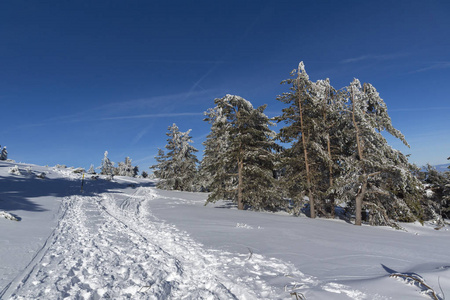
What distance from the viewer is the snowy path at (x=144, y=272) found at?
165 inches

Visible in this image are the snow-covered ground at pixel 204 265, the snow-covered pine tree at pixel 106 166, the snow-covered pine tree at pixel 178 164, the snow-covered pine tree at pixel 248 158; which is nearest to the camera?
the snow-covered ground at pixel 204 265

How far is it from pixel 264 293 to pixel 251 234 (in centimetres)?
497

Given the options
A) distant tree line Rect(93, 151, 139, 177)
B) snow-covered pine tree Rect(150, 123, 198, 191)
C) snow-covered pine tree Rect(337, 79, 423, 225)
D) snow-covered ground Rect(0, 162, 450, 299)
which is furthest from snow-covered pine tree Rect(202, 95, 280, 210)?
distant tree line Rect(93, 151, 139, 177)

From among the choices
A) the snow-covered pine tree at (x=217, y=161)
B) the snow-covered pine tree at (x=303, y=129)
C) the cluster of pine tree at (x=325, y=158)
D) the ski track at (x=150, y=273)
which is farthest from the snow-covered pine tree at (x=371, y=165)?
the ski track at (x=150, y=273)

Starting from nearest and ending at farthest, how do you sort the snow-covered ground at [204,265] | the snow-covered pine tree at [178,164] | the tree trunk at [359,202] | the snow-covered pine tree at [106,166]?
the snow-covered ground at [204,265]
the tree trunk at [359,202]
the snow-covered pine tree at [178,164]
the snow-covered pine tree at [106,166]

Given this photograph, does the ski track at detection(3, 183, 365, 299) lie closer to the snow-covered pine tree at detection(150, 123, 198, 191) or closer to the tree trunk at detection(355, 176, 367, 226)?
the tree trunk at detection(355, 176, 367, 226)

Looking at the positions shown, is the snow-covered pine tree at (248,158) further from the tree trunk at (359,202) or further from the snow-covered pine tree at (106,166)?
the snow-covered pine tree at (106,166)

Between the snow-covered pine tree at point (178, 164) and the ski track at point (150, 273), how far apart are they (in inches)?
1095

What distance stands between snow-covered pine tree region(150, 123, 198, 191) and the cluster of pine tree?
16223 mm

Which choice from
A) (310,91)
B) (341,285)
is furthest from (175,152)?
(341,285)

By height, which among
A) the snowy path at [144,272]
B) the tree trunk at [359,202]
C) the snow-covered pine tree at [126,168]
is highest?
the snow-covered pine tree at [126,168]

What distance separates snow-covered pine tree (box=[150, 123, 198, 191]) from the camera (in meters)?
35.8

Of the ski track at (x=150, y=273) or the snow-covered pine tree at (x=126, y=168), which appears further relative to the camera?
the snow-covered pine tree at (x=126, y=168)

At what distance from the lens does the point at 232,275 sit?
509 cm
